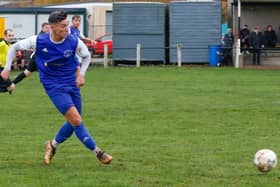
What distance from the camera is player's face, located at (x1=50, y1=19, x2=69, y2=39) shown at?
359 inches

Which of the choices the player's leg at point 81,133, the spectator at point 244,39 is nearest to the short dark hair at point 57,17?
the player's leg at point 81,133

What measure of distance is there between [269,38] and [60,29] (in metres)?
27.8

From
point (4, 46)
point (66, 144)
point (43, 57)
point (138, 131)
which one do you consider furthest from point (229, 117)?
point (4, 46)

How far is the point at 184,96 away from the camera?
794 inches

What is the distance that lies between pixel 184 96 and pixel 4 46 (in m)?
4.93

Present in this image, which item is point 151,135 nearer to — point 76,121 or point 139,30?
point 76,121

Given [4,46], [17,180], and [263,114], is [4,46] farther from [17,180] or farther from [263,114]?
[17,180]

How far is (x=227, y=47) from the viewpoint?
117 ft

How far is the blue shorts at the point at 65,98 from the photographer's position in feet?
30.4

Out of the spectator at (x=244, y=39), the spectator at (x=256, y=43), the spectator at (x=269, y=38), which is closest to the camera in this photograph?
the spectator at (x=256, y=43)

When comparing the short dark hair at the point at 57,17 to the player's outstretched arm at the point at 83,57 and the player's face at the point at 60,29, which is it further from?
the player's outstretched arm at the point at 83,57

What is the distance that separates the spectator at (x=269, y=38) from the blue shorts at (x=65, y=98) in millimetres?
27215

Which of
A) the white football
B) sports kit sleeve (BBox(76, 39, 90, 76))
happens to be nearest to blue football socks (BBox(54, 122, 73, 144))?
sports kit sleeve (BBox(76, 39, 90, 76))

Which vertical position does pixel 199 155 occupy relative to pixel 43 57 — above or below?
below
